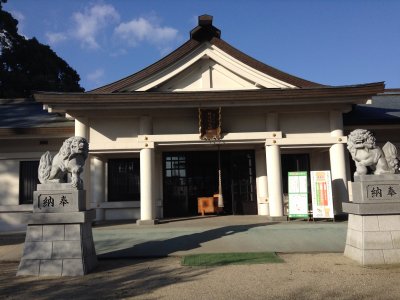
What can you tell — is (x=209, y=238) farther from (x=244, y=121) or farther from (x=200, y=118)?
(x=244, y=121)

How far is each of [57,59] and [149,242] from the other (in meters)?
32.6

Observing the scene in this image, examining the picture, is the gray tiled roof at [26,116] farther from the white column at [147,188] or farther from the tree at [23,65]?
the tree at [23,65]

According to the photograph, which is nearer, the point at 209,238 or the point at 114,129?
the point at 209,238

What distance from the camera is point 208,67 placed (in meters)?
12.8

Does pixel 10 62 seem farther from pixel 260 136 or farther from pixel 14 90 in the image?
pixel 260 136

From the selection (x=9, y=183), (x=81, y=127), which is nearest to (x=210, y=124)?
(x=81, y=127)

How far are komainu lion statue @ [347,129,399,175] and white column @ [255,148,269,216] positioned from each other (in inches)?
270

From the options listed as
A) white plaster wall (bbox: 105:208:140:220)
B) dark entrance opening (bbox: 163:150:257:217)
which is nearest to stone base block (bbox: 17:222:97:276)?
white plaster wall (bbox: 105:208:140:220)

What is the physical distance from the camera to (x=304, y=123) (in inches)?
481

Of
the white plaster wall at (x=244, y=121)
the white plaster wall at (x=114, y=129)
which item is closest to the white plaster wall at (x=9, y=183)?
the white plaster wall at (x=114, y=129)

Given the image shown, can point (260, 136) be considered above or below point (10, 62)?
below

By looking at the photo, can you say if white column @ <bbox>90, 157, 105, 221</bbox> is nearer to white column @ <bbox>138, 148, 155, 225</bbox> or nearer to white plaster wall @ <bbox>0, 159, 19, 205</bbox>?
white column @ <bbox>138, 148, 155, 225</bbox>

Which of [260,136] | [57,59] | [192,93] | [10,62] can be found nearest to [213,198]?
[260,136]

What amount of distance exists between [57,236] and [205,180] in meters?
8.58
